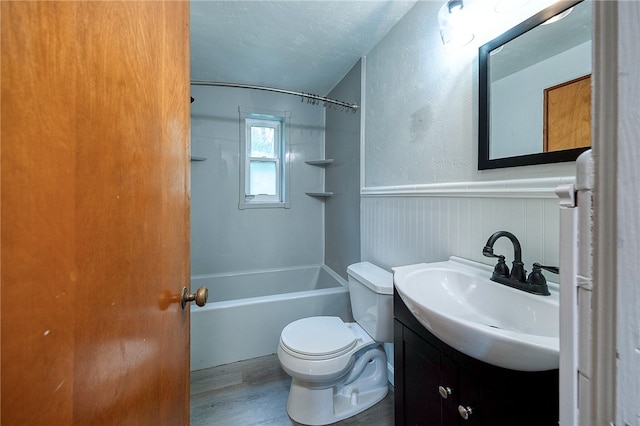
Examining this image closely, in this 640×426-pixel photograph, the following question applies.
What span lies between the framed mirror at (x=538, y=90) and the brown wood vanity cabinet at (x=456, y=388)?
0.66 m

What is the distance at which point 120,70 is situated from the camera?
390mm

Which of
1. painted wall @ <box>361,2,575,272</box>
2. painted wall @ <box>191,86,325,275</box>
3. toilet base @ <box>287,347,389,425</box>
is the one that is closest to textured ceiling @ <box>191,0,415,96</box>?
painted wall @ <box>361,2,575,272</box>

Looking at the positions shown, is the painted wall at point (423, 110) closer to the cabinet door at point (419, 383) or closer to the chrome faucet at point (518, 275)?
the chrome faucet at point (518, 275)

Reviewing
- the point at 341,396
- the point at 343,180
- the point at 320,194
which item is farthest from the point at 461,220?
the point at 320,194

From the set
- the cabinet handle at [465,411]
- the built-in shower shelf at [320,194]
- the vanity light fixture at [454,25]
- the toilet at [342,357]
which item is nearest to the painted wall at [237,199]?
the built-in shower shelf at [320,194]

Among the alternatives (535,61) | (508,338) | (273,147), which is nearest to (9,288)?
(508,338)

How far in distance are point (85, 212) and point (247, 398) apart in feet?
5.24

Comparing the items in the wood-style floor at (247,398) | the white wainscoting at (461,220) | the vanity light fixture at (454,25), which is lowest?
the wood-style floor at (247,398)

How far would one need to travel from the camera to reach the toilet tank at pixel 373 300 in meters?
1.27

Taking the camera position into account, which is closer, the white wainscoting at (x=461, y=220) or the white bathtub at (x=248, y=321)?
the white wainscoting at (x=461, y=220)

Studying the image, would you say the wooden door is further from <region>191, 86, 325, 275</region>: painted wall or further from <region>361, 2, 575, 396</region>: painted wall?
<region>191, 86, 325, 275</region>: painted wall

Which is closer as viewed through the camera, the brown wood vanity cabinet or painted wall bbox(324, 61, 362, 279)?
the brown wood vanity cabinet

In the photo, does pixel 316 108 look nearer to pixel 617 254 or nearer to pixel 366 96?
pixel 366 96

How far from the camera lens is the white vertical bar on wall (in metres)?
0.29
